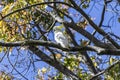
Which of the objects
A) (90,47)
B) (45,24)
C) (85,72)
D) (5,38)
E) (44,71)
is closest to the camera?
(90,47)

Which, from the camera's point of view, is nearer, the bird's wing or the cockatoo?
the cockatoo

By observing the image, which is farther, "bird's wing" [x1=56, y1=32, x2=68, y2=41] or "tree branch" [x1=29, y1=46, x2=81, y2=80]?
"tree branch" [x1=29, y1=46, x2=81, y2=80]

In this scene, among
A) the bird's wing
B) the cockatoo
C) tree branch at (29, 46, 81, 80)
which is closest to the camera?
the cockatoo

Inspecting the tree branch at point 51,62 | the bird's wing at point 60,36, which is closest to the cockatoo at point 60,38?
the bird's wing at point 60,36

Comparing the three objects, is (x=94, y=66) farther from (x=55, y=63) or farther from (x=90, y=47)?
(x=90, y=47)

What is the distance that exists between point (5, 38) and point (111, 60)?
102 inches

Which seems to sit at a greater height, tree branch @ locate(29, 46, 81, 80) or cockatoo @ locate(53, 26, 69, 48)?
tree branch @ locate(29, 46, 81, 80)

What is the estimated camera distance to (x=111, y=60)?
888 cm

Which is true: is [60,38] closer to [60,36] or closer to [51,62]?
[60,36]

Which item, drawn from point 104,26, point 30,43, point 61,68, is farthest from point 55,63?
point 30,43

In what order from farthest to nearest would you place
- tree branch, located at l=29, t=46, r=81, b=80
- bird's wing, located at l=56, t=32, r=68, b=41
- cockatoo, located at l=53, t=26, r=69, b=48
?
1. tree branch, located at l=29, t=46, r=81, b=80
2. bird's wing, located at l=56, t=32, r=68, b=41
3. cockatoo, located at l=53, t=26, r=69, b=48

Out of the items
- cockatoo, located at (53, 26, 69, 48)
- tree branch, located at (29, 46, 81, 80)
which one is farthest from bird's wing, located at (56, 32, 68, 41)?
tree branch, located at (29, 46, 81, 80)

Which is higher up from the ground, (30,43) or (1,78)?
(1,78)

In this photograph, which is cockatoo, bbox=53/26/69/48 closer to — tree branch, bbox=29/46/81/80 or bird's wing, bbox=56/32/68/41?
bird's wing, bbox=56/32/68/41
